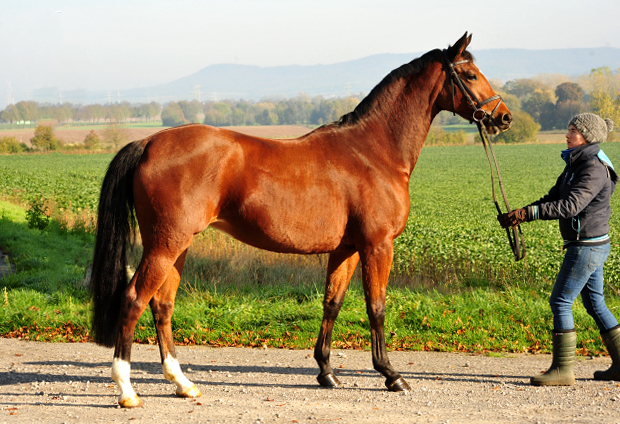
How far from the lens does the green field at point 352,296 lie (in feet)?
21.0

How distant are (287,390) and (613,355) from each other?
2.97 meters

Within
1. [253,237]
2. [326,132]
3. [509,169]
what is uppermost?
[326,132]

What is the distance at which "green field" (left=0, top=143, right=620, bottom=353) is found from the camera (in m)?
6.39

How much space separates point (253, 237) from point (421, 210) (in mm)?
20546

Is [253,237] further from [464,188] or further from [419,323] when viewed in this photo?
[464,188]

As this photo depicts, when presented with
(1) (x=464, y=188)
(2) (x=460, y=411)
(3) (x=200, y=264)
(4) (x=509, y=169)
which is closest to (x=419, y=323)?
(2) (x=460, y=411)

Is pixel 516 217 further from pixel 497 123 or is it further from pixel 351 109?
pixel 351 109

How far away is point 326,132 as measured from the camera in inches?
200

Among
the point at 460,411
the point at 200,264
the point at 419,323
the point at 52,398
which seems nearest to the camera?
the point at 460,411

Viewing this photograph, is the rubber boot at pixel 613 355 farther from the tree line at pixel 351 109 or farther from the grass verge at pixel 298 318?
the tree line at pixel 351 109

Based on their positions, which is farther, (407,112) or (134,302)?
(407,112)

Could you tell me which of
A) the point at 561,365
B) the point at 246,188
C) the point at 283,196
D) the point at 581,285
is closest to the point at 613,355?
the point at 561,365

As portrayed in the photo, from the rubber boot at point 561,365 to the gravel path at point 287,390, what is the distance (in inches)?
4.0

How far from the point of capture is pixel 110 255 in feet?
15.5
